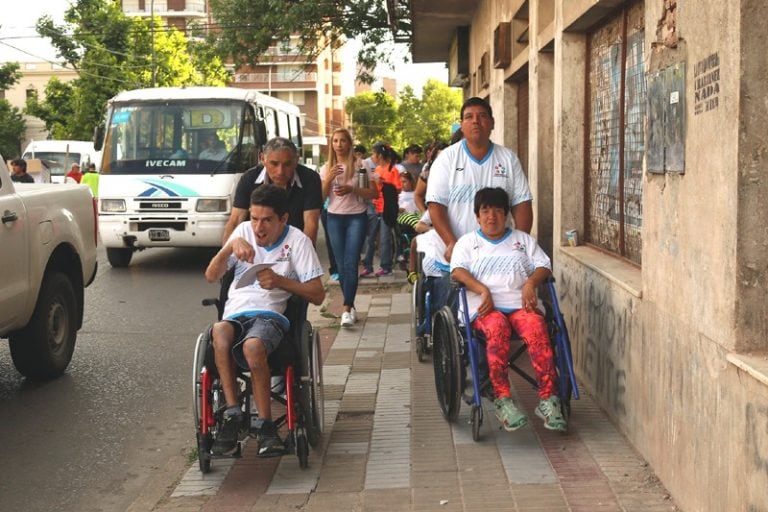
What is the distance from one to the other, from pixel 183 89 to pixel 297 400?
11.4 m

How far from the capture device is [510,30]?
11.3 meters

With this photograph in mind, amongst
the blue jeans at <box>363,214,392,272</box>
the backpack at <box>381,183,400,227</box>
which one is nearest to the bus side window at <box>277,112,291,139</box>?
the blue jeans at <box>363,214,392,272</box>

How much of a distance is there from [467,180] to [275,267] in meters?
1.53

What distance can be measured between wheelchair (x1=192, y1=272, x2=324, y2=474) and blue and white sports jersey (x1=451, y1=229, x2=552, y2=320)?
0.93 meters

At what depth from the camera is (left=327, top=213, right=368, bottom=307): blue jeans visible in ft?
30.4

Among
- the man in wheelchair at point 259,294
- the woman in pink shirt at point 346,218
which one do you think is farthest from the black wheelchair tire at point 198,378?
the woman in pink shirt at point 346,218

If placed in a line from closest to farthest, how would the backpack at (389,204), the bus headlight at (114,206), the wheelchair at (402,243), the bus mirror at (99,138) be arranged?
1. the backpack at (389,204)
2. the wheelchair at (402,243)
3. the bus headlight at (114,206)
4. the bus mirror at (99,138)

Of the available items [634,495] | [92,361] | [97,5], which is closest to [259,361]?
[634,495]

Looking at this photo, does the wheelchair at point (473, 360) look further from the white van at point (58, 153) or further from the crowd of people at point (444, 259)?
the white van at point (58, 153)

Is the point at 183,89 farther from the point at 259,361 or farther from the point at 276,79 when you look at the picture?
A: the point at 276,79

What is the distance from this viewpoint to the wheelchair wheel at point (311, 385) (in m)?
5.14

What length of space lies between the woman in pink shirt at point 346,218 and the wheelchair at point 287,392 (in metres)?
3.80

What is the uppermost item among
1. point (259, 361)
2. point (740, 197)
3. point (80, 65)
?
point (80, 65)

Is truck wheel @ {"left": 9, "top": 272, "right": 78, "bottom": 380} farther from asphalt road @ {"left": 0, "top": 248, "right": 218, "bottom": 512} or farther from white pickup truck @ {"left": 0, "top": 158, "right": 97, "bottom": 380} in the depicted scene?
asphalt road @ {"left": 0, "top": 248, "right": 218, "bottom": 512}
